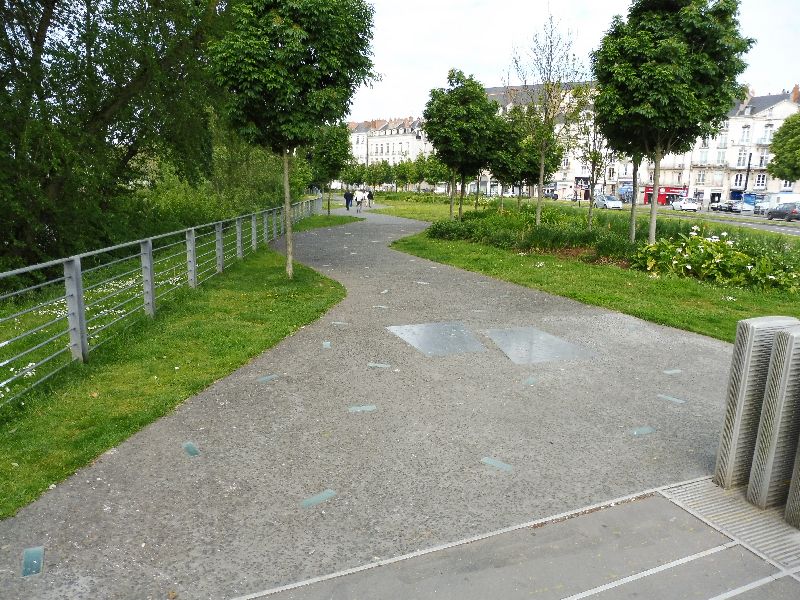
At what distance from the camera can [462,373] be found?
646 cm

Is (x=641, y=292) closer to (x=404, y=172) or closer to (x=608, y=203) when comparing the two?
(x=608, y=203)

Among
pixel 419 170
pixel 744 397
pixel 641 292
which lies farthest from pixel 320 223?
pixel 419 170

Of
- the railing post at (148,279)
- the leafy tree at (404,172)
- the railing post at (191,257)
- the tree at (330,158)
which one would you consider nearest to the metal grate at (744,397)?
the railing post at (148,279)

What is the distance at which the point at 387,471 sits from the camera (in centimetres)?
429

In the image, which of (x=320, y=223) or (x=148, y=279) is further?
(x=320, y=223)

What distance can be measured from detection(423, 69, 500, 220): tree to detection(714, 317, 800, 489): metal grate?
1771 centimetres

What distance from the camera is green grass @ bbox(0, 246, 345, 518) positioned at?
14.3ft

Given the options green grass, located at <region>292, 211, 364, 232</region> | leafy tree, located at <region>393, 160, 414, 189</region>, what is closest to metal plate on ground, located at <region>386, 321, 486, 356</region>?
green grass, located at <region>292, 211, 364, 232</region>

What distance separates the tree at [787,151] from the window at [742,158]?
17798mm

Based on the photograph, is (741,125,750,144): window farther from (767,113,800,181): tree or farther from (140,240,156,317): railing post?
(140,240,156,317): railing post

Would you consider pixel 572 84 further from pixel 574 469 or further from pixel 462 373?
pixel 574 469

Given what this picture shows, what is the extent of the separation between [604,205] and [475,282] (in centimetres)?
4471

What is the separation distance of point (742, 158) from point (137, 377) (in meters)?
93.2

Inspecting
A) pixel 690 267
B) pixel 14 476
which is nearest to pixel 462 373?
pixel 14 476
